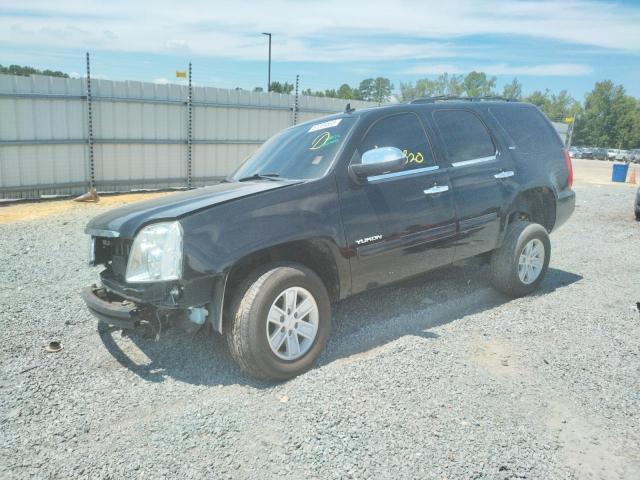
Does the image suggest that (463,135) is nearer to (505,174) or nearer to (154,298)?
(505,174)

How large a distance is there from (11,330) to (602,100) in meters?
91.3

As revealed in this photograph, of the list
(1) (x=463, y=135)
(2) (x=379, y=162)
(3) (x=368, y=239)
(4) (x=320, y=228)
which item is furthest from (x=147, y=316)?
(1) (x=463, y=135)

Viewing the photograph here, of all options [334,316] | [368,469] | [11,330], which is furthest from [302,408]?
[11,330]

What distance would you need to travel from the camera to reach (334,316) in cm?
472

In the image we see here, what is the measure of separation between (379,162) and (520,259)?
7.03ft

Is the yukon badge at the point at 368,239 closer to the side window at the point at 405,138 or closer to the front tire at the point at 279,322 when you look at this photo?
the front tire at the point at 279,322

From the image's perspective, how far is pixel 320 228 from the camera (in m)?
3.66

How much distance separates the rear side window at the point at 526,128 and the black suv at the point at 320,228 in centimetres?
3

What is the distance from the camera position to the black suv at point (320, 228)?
3.28 meters

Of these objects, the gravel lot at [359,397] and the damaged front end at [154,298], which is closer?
the gravel lot at [359,397]

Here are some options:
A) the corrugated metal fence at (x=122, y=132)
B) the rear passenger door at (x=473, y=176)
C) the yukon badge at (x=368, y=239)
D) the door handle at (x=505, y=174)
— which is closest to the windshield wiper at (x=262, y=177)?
the yukon badge at (x=368, y=239)

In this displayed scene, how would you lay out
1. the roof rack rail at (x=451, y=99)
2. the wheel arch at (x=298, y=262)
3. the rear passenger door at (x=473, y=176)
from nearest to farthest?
the wheel arch at (x=298, y=262) → the rear passenger door at (x=473, y=176) → the roof rack rail at (x=451, y=99)

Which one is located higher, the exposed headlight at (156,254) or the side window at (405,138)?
the side window at (405,138)

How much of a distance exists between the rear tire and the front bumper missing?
3.43 metres
